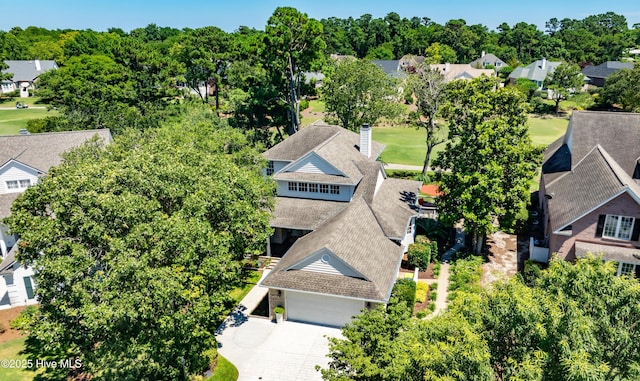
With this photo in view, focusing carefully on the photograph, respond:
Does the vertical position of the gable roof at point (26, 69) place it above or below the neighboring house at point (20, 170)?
above

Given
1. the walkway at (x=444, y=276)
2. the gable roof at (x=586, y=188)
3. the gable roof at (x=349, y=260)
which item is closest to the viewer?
the gable roof at (x=349, y=260)

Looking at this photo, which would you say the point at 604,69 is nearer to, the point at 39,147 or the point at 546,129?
the point at 546,129

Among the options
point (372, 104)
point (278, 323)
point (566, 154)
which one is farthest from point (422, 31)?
point (278, 323)

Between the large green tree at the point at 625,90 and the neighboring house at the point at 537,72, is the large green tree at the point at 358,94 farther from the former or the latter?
the neighboring house at the point at 537,72

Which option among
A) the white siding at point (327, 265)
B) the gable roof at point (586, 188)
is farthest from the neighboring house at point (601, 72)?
the white siding at point (327, 265)

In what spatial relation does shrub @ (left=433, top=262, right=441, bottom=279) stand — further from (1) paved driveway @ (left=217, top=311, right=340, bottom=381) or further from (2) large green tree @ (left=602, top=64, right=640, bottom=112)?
(2) large green tree @ (left=602, top=64, right=640, bottom=112)

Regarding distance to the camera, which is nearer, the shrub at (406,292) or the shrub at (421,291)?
the shrub at (406,292)
